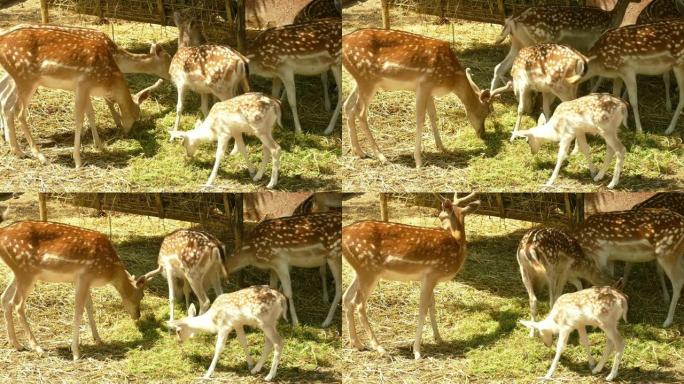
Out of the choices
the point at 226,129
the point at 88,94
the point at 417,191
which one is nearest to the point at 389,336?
the point at 417,191

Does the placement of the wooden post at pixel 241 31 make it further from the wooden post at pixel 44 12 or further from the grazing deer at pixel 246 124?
the wooden post at pixel 44 12

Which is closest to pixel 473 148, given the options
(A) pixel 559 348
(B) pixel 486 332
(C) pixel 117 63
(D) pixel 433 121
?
(D) pixel 433 121

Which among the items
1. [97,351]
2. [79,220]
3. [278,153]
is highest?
[278,153]

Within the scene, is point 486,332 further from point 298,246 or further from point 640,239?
point 298,246

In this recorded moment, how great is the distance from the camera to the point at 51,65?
28.5 ft

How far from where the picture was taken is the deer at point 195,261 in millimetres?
8898

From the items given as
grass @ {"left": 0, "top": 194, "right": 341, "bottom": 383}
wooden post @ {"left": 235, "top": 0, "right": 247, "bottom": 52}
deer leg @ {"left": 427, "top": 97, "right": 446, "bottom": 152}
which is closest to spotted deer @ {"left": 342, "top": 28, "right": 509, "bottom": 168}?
deer leg @ {"left": 427, "top": 97, "right": 446, "bottom": 152}

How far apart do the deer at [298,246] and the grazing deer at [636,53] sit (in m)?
1.68

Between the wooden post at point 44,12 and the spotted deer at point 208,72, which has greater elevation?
the wooden post at point 44,12

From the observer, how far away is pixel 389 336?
8953mm

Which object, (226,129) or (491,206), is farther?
(491,206)

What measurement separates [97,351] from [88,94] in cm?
143

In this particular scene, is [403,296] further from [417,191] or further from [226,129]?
[226,129]

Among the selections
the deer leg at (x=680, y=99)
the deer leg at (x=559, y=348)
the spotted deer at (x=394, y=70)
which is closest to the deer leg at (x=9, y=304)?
the spotted deer at (x=394, y=70)
